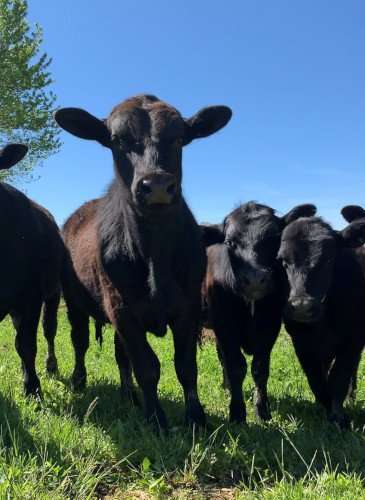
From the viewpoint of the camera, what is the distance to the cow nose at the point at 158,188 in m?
3.87

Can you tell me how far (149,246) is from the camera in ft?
15.0

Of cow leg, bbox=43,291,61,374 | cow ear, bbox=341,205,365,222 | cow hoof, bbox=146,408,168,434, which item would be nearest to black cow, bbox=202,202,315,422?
cow hoof, bbox=146,408,168,434

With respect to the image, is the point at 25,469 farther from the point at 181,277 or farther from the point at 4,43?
the point at 4,43

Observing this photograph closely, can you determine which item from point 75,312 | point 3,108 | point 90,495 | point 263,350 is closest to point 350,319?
point 263,350

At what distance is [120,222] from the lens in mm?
4922

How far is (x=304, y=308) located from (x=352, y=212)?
87.9 inches

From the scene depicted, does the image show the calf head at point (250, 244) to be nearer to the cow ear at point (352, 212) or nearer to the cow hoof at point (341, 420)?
the cow ear at point (352, 212)

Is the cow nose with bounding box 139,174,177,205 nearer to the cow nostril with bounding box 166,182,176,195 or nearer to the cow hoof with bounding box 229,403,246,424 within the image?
the cow nostril with bounding box 166,182,176,195

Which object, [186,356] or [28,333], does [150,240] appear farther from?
[28,333]

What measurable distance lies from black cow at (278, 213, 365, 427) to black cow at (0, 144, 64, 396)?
2665 mm

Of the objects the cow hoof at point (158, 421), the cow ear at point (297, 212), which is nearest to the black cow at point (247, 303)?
the cow ear at point (297, 212)

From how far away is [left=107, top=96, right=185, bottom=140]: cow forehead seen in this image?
4.41m

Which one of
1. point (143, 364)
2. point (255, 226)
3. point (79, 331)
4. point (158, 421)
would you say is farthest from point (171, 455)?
point (79, 331)

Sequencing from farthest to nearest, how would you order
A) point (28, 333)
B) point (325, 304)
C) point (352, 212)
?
1. point (352, 212)
2. point (28, 333)
3. point (325, 304)
